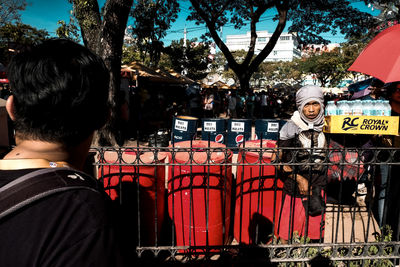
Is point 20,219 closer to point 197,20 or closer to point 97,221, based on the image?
point 97,221

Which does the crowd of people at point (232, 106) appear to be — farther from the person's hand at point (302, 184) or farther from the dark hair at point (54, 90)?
the dark hair at point (54, 90)

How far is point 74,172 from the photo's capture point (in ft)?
2.73

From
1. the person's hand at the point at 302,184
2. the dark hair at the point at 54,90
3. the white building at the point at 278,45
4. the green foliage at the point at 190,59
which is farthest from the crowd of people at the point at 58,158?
the white building at the point at 278,45

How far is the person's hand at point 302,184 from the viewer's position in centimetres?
290

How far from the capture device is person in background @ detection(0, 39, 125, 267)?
27.7 inches

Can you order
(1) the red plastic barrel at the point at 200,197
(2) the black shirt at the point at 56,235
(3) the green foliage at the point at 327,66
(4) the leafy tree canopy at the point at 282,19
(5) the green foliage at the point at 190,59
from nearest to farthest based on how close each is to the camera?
(2) the black shirt at the point at 56,235, (1) the red plastic barrel at the point at 200,197, (4) the leafy tree canopy at the point at 282,19, (3) the green foliage at the point at 327,66, (5) the green foliage at the point at 190,59

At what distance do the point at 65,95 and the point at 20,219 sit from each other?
14.7 inches

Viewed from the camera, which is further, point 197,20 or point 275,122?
point 197,20

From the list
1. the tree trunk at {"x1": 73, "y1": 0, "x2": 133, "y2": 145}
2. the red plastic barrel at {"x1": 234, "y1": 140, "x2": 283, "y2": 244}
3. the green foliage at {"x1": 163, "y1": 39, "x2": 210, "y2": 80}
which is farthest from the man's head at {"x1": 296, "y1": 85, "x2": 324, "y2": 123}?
the green foliage at {"x1": 163, "y1": 39, "x2": 210, "y2": 80}

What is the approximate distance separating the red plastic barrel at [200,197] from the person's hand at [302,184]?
767 millimetres

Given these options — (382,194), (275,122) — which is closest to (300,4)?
(275,122)

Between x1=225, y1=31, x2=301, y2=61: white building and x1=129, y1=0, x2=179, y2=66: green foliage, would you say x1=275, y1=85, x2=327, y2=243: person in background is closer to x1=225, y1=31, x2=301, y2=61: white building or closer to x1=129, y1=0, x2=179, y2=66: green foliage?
x1=129, y1=0, x2=179, y2=66: green foliage

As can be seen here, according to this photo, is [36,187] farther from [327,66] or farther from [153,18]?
[327,66]

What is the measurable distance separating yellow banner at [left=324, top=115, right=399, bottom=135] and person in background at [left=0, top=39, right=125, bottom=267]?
239 cm
